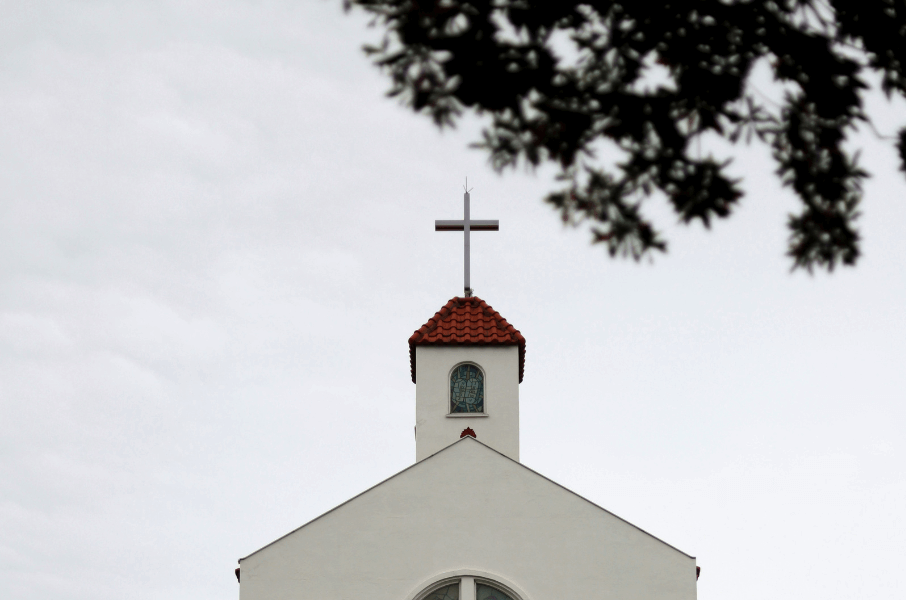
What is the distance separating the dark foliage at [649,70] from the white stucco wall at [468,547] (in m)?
11.0

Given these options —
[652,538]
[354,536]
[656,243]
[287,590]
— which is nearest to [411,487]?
[354,536]

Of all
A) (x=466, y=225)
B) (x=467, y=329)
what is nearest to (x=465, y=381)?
(x=467, y=329)

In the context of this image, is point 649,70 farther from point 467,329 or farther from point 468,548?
point 467,329

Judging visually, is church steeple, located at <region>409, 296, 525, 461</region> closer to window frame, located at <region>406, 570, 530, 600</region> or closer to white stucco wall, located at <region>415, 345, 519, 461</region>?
white stucco wall, located at <region>415, 345, 519, 461</region>

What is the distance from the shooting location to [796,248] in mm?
7035

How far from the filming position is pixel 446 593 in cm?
1695

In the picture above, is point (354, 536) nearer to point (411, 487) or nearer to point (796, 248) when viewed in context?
point (411, 487)

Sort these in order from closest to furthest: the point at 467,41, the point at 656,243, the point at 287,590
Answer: the point at 467,41
the point at 656,243
the point at 287,590

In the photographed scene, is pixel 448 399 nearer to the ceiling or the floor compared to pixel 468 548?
nearer to the ceiling

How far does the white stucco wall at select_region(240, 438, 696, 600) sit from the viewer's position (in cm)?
1678

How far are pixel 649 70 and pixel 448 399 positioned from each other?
51.6 feet

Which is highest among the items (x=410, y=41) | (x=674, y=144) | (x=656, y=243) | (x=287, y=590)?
(x=410, y=41)

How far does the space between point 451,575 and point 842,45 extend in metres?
11.9

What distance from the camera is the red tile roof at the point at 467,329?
72.3ft
